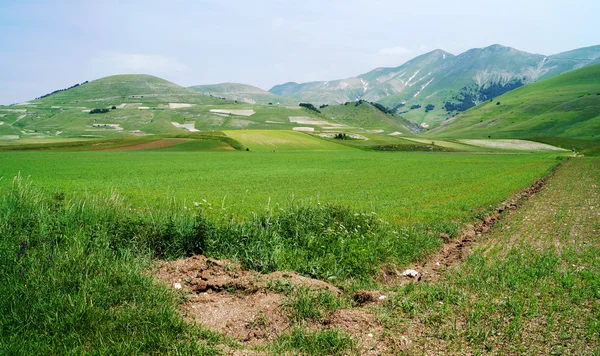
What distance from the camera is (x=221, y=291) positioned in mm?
8641

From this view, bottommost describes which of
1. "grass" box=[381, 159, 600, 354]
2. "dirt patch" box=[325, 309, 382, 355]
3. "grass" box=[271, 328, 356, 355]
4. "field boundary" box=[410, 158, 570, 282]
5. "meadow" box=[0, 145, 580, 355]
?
"field boundary" box=[410, 158, 570, 282]

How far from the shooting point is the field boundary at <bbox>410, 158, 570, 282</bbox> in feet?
38.2

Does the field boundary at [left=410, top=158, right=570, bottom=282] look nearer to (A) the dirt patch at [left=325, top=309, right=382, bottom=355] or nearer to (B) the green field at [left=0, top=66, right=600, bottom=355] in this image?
(B) the green field at [left=0, top=66, right=600, bottom=355]

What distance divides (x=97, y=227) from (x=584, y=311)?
12989 mm

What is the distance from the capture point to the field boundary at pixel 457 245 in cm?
1166

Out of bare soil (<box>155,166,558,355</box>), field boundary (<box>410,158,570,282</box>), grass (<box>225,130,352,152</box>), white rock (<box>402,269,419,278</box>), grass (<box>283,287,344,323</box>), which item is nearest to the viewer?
bare soil (<box>155,166,558,355</box>)

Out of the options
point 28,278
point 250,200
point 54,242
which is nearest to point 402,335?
point 28,278

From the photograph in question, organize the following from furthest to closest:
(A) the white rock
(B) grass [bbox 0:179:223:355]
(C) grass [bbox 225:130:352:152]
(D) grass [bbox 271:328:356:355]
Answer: (C) grass [bbox 225:130:352:152]
(A) the white rock
(D) grass [bbox 271:328:356:355]
(B) grass [bbox 0:179:223:355]

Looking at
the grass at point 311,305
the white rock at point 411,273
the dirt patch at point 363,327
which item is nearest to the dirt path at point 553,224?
the white rock at point 411,273

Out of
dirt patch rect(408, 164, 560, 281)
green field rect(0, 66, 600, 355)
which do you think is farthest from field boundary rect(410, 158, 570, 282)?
green field rect(0, 66, 600, 355)

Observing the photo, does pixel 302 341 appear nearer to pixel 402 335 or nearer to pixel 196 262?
pixel 402 335

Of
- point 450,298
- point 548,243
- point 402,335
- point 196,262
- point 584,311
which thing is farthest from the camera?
point 548,243

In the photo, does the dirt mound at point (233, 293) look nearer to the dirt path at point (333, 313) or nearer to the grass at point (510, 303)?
the dirt path at point (333, 313)

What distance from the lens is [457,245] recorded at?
14.7 m
